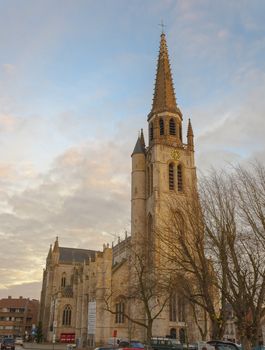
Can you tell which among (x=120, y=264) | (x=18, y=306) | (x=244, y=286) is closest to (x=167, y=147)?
(x=120, y=264)

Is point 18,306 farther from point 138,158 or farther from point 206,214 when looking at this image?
point 206,214

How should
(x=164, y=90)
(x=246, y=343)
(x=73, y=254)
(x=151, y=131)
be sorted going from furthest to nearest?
(x=73, y=254), (x=164, y=90), (x=151, y=131), (x=246, y=343)

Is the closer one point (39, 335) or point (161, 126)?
point (161, 126)

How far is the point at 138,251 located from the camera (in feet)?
136

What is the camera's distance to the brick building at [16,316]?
10831 cm

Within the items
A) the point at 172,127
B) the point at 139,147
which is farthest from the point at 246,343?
the point at 139,147

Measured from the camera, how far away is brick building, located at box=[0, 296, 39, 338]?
108312 millimetres

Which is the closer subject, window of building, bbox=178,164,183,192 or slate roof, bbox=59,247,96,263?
window of building, bbox=178,164,183,192

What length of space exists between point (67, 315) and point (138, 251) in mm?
33407

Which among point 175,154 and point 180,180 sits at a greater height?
point 175,154

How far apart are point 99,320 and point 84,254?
43721 mm

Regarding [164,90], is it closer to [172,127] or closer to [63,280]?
[172,127]

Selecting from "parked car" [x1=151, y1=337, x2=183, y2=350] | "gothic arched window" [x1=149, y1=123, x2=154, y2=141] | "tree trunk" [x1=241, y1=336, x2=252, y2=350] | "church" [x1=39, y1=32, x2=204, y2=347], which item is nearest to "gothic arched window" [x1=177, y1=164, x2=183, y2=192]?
"church" [x1=39, y1=32, x2=204, y2=347]

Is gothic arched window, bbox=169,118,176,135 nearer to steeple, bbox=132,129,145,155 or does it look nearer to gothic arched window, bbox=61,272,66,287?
steeple, bbox=132,129,145,155
